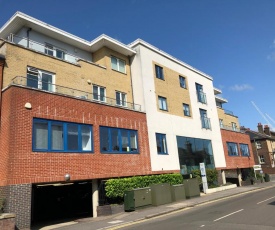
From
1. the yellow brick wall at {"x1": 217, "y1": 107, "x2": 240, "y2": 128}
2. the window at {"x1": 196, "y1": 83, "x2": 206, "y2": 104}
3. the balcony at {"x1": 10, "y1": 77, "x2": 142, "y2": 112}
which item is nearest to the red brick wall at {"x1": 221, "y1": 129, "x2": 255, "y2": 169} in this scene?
the yellow brick wall at {"x1": 217, "y1": 107, "x2": 240, "y2": 128}

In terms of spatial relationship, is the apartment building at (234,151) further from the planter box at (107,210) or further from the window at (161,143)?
the planter box at (107,210)

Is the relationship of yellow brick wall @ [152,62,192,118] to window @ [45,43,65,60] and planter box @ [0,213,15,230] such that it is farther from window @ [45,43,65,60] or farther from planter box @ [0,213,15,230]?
planter box @ [0,213,15,230]

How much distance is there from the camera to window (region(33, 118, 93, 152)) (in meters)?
14.1

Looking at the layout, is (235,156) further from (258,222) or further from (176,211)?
(258,222)

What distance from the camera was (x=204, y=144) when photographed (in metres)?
27.6

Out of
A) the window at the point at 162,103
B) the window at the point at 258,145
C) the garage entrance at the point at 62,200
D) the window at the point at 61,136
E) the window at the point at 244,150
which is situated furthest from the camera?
the window at the point at 258,145

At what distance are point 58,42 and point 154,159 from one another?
37.1 feet

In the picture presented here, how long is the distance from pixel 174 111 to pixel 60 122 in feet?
40.0

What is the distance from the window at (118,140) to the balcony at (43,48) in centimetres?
590

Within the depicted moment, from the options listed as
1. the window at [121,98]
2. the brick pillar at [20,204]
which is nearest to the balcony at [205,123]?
the window at [121,98]

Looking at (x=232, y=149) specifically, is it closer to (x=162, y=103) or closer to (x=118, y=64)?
(x=162, y=103)

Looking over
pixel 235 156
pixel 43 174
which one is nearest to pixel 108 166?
pixel 43 174

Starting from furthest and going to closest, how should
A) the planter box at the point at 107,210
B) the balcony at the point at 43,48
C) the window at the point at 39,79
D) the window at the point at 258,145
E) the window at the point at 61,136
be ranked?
the window at the point at 258,145, the balcony at the point at 43,48, the window at the point at 39,79, the planter box at the point at 107,210, the window at the point at 61,136

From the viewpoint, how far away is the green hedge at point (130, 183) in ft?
53.5
